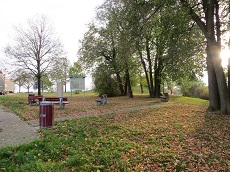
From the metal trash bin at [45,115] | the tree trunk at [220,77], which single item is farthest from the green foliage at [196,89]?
the metal trash bin at [45,115]

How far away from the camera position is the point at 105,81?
77.5ft

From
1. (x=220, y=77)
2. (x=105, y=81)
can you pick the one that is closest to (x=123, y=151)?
(x=220, y=77)

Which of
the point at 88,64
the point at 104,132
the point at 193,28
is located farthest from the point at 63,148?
the point at 88,64

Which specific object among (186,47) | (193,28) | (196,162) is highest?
(193,28)

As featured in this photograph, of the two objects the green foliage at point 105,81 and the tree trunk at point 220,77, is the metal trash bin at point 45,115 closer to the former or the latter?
the tree trunk at point 220,77

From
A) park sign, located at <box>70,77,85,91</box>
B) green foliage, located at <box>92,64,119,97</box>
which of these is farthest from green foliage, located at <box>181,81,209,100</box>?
park sign, located at <box>70,77,85,91</box>

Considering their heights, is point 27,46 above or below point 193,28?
above

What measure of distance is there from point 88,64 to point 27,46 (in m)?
7.78

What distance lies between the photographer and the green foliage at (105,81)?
22.6 metres

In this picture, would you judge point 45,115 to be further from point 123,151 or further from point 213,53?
point 213,53

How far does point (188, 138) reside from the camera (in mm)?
5309

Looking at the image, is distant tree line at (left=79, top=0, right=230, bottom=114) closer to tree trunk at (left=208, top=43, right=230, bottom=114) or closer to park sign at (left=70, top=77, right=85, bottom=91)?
tree trunk at (left=208, top=43, right=230, bottom=114)

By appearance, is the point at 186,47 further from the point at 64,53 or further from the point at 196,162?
the point at 64,53

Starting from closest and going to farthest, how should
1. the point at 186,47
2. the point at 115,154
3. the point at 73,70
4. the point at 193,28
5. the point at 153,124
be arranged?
the point at 115,154, the point at 153,124, the point at 186,47, the point at 193,28, the point at 73,70
